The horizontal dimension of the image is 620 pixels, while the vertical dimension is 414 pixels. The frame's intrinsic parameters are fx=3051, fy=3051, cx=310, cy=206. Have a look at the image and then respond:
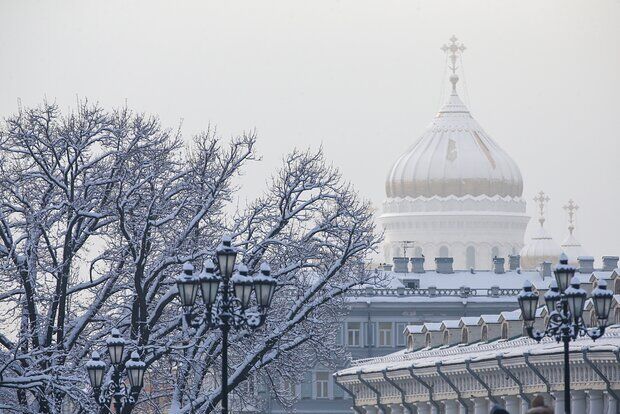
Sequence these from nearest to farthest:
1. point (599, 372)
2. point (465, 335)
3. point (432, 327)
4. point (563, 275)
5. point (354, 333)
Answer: point (563, 275) < point (599, 372) < point (465, 335) < point (432, 327) < point (354, 333)

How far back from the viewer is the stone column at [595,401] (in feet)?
286

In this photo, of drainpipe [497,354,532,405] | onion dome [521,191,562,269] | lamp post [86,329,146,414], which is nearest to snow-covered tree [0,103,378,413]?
lamp post [86,329,146,414]

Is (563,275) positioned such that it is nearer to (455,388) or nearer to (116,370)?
(116,370)

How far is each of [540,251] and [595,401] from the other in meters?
95.7

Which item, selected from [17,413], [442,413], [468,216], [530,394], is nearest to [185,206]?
[17,413]

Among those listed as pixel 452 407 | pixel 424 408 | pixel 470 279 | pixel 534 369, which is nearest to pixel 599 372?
pixel 534 369

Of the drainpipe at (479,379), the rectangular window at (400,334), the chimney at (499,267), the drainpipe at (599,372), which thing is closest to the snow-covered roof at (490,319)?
the drainpipe at (479,379)

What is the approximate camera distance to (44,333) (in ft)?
212

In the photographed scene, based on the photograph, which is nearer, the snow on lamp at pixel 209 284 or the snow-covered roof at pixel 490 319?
the snow on lamp at pixel 209 284

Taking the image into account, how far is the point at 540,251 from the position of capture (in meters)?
184

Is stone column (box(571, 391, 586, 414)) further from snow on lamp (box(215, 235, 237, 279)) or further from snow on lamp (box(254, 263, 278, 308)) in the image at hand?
snow on lamp (box(215, 235, 237, 279))

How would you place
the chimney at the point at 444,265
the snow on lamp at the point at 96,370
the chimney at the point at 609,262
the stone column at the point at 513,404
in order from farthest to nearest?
1. the chimney at the point at 444,265
2. the chimney at the point at 609,262
3. the stone column at the point at 513,404
4. the snow on lamp at the point at 96,370

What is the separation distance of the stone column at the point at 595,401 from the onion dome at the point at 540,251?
8986cm

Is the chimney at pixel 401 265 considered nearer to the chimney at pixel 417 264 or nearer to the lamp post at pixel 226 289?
the chimney at pixel 417 264
